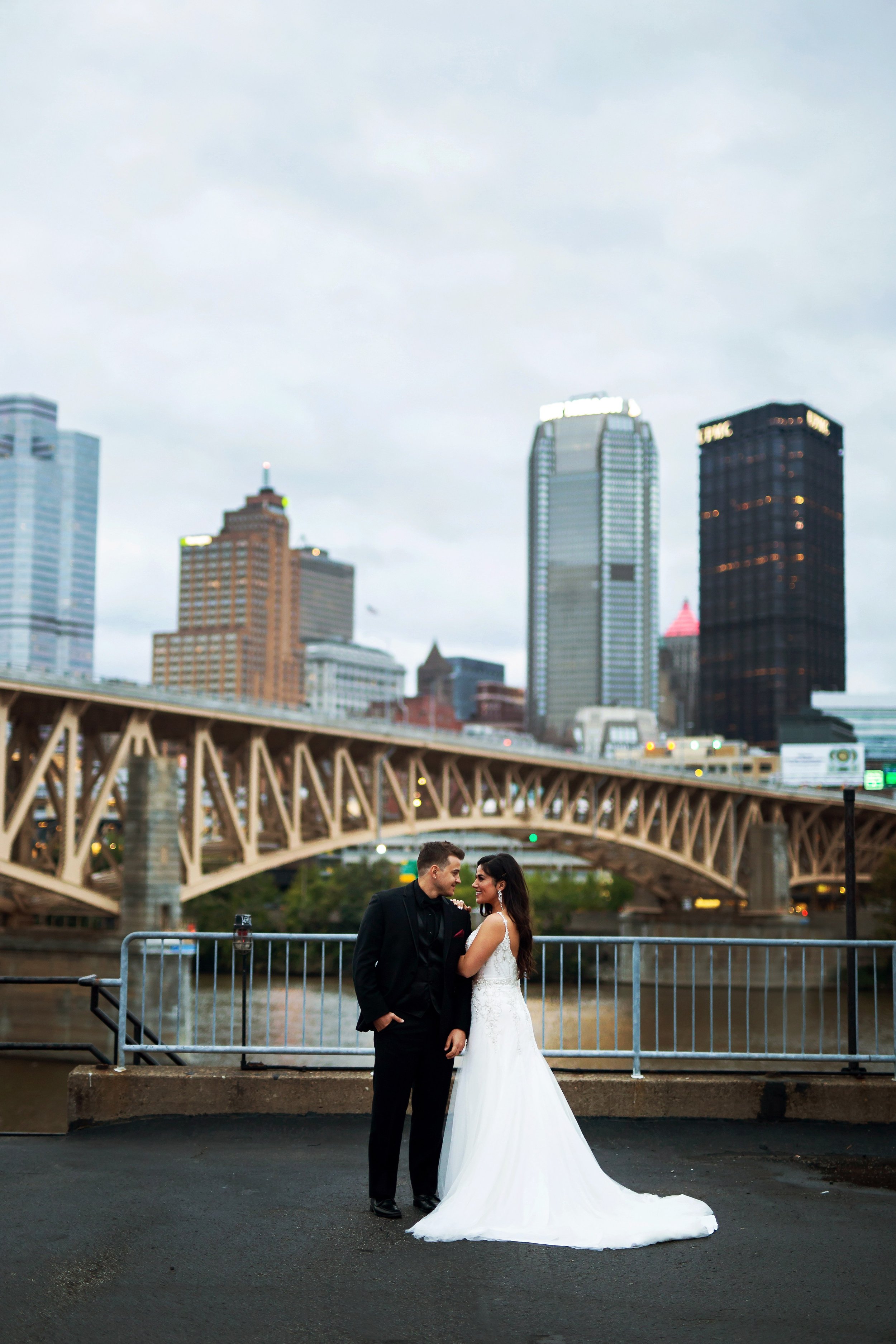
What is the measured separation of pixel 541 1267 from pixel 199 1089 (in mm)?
3885

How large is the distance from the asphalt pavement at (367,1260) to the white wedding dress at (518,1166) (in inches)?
4.2

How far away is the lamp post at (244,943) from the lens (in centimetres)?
905

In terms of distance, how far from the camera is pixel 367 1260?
5.94 metres

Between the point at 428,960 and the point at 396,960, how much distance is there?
179 mm

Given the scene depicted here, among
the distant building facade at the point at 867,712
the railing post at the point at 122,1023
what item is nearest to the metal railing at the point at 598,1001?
the railing post at the point at 122,1023

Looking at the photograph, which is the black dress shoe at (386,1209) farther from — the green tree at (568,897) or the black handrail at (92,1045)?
the green tree at (568,897)

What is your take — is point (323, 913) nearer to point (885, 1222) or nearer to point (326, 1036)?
point (326, 1036)

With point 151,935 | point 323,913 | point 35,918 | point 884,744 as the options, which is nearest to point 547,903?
point 323,913

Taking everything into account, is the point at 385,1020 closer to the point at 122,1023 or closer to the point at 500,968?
the point at 500,968

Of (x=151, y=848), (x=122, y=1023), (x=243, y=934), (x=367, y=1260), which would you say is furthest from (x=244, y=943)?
(x=151, y=848)

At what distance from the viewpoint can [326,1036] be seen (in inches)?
1101

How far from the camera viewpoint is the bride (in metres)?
6.29

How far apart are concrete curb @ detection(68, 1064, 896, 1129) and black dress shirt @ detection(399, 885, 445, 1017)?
2.77m

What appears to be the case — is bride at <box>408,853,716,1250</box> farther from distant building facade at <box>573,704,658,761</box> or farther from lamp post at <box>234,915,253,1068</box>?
distant building facade at <box>573,704,658,761</box>
